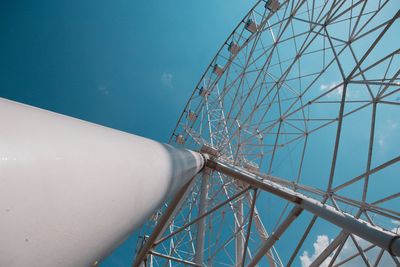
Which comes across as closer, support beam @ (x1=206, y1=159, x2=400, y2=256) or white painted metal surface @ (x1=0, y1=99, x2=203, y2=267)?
white painted metal surface @ (x1=0, y1=99, x2=203, y2=267)

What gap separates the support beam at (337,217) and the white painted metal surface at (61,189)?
3833 mm

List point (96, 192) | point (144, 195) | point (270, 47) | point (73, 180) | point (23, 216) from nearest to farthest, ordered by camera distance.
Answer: point (23, 216), point (73, 180), point (96, 192), point (144, 195), point (270, 47)

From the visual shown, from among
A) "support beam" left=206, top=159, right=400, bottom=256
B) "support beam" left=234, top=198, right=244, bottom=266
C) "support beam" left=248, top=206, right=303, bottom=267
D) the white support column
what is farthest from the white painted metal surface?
"support beam" left=234, top=198, right=244, bottom=266

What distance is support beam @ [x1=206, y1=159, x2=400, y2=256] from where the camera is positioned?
4.32 metres

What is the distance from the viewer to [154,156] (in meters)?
3.57

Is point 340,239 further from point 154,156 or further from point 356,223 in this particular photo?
point 154,156

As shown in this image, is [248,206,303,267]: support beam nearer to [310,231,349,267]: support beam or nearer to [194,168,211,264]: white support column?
[310,231,349,267]: support beam

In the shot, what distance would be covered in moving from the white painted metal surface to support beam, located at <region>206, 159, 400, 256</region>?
12.6 feet

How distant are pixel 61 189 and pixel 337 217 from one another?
5256 mm

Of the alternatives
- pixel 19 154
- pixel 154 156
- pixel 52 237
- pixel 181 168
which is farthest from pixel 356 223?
pixel 19 154

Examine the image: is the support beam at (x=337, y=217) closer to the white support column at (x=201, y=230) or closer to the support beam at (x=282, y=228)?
the support beam at (x=282, y=228)

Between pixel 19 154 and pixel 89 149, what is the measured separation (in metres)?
0.69

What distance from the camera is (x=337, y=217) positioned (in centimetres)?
550

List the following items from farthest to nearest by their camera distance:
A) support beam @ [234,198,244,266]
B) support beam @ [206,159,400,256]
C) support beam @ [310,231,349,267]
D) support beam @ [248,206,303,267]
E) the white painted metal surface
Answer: support beam @ [234,198,244,266]
support beam @ [310,231,349,267]
support beam @ [248,206,303,267]
support beam @ [206,159,400,256]
the white painted metal surface
